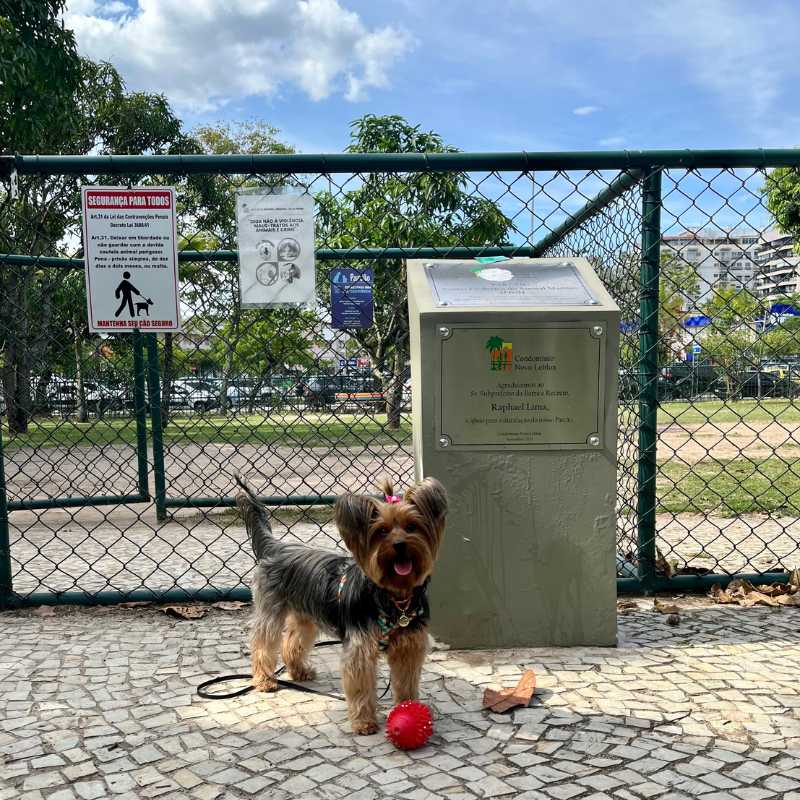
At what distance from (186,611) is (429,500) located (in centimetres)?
206

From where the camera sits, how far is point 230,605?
4172mm

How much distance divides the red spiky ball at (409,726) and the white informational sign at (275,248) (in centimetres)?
189

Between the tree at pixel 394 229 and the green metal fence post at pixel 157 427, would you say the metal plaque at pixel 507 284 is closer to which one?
the tree at pixel 394 229

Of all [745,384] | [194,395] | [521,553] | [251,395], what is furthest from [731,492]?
[194,395]

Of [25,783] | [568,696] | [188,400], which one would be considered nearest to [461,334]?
[568,696]

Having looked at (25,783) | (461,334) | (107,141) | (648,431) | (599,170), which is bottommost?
(25,783)

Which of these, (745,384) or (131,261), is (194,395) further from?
(745,384)

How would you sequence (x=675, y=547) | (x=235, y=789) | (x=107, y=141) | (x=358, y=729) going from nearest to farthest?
(x=235, y=789), (x=358, y=729), (x=675, y=547), (x=107, y=141)

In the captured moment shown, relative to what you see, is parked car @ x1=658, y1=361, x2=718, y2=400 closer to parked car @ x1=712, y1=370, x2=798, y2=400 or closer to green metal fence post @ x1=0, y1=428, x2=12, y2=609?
parked car @ x1=712, y1=370, x2=798, y2=400

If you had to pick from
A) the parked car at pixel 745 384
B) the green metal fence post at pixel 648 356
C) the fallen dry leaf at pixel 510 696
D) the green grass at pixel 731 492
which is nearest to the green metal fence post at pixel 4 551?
the fallen dry leaf at pixel 510 696

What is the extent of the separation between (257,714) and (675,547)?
3.51 m

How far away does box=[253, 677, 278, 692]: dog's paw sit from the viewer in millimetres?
3105

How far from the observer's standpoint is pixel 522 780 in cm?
238

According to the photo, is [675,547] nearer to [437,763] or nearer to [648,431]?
[648,431]
